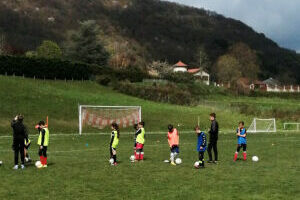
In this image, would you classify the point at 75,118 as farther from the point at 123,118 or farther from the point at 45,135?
the point at 45,135

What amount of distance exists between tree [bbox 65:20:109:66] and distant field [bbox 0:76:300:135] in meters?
20.0

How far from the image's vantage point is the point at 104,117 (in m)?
50.2

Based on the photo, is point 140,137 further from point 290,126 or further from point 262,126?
point 290,126

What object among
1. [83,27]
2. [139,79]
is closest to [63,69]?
[139,79]

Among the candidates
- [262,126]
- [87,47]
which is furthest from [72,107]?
[87,47]

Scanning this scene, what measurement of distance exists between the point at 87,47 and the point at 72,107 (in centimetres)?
4231

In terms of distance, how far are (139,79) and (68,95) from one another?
27069 mm

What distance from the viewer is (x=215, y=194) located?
13.4 meters

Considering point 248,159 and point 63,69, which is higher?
point 63,69

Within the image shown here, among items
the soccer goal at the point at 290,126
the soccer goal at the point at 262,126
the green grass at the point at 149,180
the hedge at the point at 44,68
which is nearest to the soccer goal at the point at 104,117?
the soccer goal at the point at 262,126

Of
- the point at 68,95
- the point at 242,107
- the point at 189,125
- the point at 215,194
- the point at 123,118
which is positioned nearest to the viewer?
the point at 215,194

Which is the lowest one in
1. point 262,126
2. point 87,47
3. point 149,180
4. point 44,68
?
point 262,126

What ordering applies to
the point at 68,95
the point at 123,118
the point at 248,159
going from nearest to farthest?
1. the point at 248,159
2. the point at 123,118
3. the point at 68,95

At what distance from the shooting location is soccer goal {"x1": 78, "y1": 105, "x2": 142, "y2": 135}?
4869 cm
